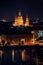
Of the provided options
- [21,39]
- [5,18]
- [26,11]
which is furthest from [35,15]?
[21,39]

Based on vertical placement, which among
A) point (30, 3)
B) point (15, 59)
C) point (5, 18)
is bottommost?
point (15, 59)

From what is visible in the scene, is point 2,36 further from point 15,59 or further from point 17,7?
point 17,7

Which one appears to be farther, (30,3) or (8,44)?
(30,3)

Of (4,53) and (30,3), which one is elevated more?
(30,3)

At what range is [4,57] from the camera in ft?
11.7

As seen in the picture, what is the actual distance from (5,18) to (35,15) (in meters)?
0.75

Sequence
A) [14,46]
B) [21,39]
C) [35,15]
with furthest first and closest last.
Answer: [35,15] → [21,39] → [14,46]

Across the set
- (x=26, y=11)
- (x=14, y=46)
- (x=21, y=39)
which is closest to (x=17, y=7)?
(x=26, y=11)

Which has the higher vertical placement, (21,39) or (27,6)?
(27,6)

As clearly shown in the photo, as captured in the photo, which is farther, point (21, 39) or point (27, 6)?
point (27, 6)

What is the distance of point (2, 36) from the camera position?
12.1 feet

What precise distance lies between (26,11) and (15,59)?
2.27 m

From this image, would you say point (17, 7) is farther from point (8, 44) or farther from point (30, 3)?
point (8, 44)

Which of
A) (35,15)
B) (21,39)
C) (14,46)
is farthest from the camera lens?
(35,15)
